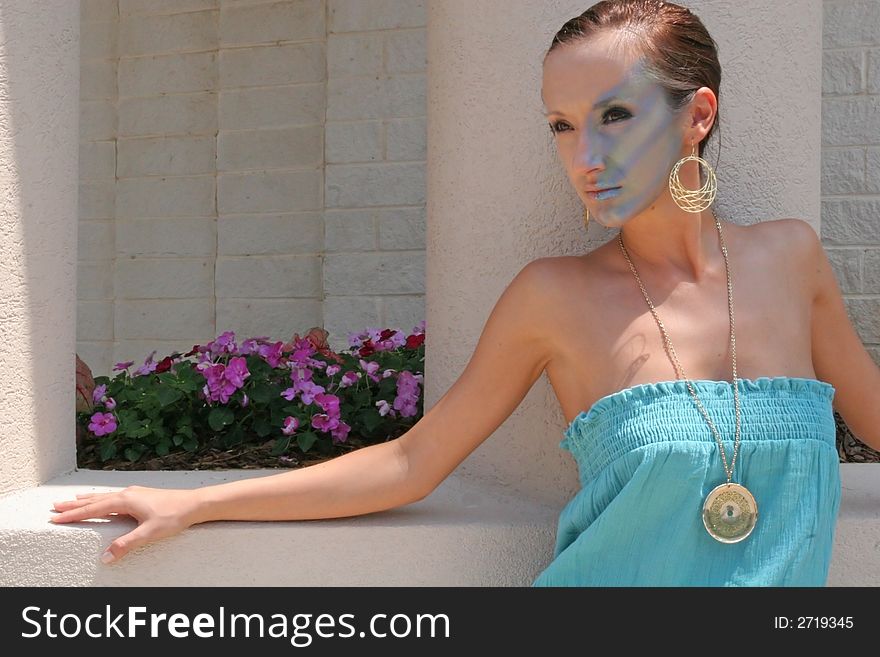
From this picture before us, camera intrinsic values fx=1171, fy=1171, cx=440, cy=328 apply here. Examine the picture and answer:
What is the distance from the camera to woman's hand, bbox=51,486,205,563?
6.93ft

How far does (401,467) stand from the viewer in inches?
85.9

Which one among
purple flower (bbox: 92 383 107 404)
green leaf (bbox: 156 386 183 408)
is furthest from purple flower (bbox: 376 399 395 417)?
purple flower (bbox: 92 383 107 404)

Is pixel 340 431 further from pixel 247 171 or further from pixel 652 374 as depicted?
pixel 247 171

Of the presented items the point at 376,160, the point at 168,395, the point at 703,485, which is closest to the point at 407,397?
the point at 168,395

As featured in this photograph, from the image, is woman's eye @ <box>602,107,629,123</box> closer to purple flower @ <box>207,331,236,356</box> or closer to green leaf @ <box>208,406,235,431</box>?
green leaf @ <box>208,406,235,431</box>

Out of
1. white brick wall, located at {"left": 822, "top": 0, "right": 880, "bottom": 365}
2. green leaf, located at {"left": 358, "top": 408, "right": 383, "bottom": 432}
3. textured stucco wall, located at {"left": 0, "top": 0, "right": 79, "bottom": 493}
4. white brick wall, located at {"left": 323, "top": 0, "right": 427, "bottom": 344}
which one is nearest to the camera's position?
textured stucco wall, located at {"left": 0, "top": 0, "right": 79, "bottom": 493}

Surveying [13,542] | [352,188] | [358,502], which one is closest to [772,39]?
[358,502]

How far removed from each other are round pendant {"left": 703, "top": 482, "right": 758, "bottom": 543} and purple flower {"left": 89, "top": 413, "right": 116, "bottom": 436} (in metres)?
2.04

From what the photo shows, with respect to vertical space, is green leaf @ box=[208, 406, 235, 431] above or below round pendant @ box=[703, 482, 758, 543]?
above

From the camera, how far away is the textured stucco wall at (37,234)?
2.39 m

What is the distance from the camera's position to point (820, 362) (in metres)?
2.23

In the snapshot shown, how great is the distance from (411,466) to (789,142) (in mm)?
1046

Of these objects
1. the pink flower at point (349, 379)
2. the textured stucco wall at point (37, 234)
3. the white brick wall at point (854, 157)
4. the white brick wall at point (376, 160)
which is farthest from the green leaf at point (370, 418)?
the white brick wall at point (854, 157)

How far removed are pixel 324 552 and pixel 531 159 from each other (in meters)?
0.92
